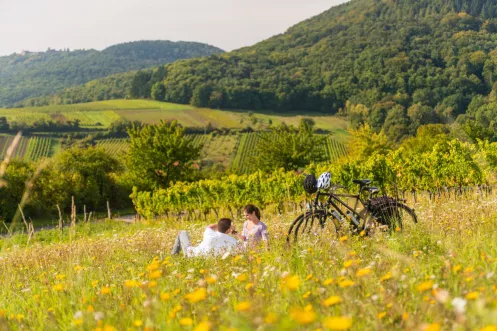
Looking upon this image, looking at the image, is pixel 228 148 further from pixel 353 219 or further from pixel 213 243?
pixel 353 219

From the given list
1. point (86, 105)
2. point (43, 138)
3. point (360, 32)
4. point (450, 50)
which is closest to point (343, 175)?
point (43, 138)

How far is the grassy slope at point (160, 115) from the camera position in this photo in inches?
4309

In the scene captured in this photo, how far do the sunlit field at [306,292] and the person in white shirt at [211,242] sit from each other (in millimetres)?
617

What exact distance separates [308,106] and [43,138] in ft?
227

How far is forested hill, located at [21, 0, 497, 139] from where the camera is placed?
116562 mm

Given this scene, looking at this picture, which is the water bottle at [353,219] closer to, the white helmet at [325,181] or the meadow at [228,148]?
the white helmet at [325,181]

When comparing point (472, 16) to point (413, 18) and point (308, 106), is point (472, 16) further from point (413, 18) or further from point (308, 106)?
point (308, 106)

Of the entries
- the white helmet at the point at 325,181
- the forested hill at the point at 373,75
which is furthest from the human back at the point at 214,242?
the forested hill at the point at 373,75

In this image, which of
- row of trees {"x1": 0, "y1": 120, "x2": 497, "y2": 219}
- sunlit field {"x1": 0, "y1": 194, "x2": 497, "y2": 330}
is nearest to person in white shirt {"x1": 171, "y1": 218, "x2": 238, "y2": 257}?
sunlit field {"x1": 0, "y1": 194, "x2": 497, "y2": 330}

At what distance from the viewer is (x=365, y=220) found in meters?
6.75

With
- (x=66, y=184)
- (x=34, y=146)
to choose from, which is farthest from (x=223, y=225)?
(x=34, y=146)

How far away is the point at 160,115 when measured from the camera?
115875mm

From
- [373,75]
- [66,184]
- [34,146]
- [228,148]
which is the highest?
[373,75]

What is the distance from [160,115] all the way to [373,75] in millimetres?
59922
